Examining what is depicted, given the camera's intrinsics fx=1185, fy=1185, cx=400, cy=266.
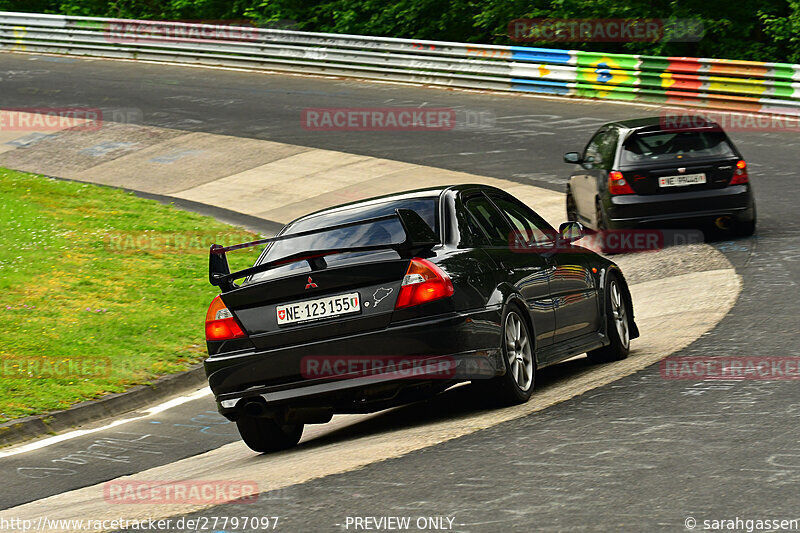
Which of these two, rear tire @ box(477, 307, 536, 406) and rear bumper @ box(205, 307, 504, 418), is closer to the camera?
rear bumper @ box(205, 307, 504, 418)

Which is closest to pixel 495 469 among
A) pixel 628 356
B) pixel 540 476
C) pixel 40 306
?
pixel 540 476

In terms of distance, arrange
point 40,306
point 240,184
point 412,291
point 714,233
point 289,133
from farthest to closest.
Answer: point 289,133 < point 240,184 < point 714,233 < point 40,306 < point 412,291

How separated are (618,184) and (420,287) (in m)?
8.14

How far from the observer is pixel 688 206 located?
14422 mm

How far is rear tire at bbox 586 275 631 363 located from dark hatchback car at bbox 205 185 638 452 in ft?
5.16

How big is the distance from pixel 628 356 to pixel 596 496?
425 centimetres

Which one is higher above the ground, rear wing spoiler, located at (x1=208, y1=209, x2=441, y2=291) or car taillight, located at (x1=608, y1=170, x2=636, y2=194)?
rear wing spoiler, located at (x1=208, y1=209, x2=441, y2=291)

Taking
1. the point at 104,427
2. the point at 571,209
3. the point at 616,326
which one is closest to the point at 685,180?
the point at 571,209

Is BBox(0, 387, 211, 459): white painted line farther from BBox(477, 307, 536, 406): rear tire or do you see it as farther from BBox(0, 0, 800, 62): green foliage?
BBox(0, 0, 800, 62): green foliage

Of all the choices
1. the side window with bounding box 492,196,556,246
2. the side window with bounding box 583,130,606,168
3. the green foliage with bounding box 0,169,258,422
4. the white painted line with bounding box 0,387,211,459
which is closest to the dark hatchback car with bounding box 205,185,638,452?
the side window with bounding box 492,196,556,246

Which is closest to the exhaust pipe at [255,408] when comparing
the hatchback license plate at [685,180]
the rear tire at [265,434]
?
the rear tire at [265,434]

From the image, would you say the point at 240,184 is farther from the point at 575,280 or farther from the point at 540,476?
the point at 540,476

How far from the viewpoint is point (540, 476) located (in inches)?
221

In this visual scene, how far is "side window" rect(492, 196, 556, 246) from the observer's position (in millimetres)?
8445
